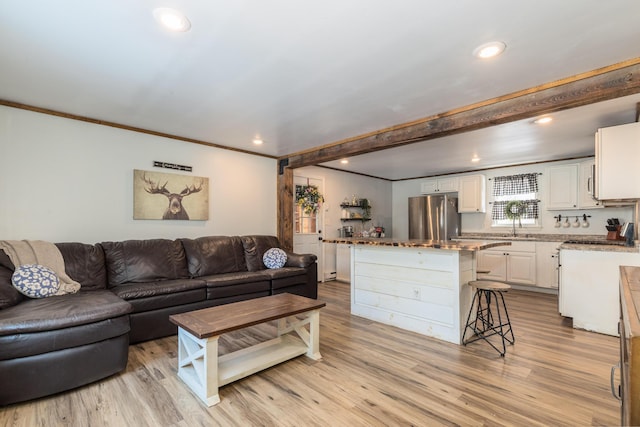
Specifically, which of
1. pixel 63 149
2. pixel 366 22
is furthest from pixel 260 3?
pixel 63 149

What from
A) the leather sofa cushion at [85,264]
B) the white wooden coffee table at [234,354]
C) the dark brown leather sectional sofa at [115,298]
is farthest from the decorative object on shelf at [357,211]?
the leather sofa cushion at [85,264]

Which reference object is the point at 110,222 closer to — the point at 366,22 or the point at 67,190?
the point at 67,190

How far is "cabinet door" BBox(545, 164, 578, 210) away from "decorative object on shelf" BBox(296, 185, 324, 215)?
13.1ft

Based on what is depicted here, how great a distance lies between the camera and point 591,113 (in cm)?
311

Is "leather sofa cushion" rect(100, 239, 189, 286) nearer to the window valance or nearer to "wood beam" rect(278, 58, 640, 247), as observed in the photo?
"wood beam" rect(278, 58, 640, 247)

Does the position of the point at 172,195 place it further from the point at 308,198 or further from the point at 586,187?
the point at 586,187

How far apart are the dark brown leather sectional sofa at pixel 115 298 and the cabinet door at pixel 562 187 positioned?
424 centimetres

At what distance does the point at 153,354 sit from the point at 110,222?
180 cm

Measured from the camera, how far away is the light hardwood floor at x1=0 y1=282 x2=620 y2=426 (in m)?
1.80

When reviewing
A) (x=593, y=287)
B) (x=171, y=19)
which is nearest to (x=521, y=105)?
(x=593, y=287)

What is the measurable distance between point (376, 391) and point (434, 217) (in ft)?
15.9

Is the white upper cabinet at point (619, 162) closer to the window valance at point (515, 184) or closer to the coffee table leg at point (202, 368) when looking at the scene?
the window valance at point (515, 184)

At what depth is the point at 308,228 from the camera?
19.2 feet

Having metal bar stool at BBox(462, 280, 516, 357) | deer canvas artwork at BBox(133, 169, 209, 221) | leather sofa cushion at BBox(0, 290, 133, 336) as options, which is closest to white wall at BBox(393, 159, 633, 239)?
metal bar stool at BBox(462, 280, 516, 357)
